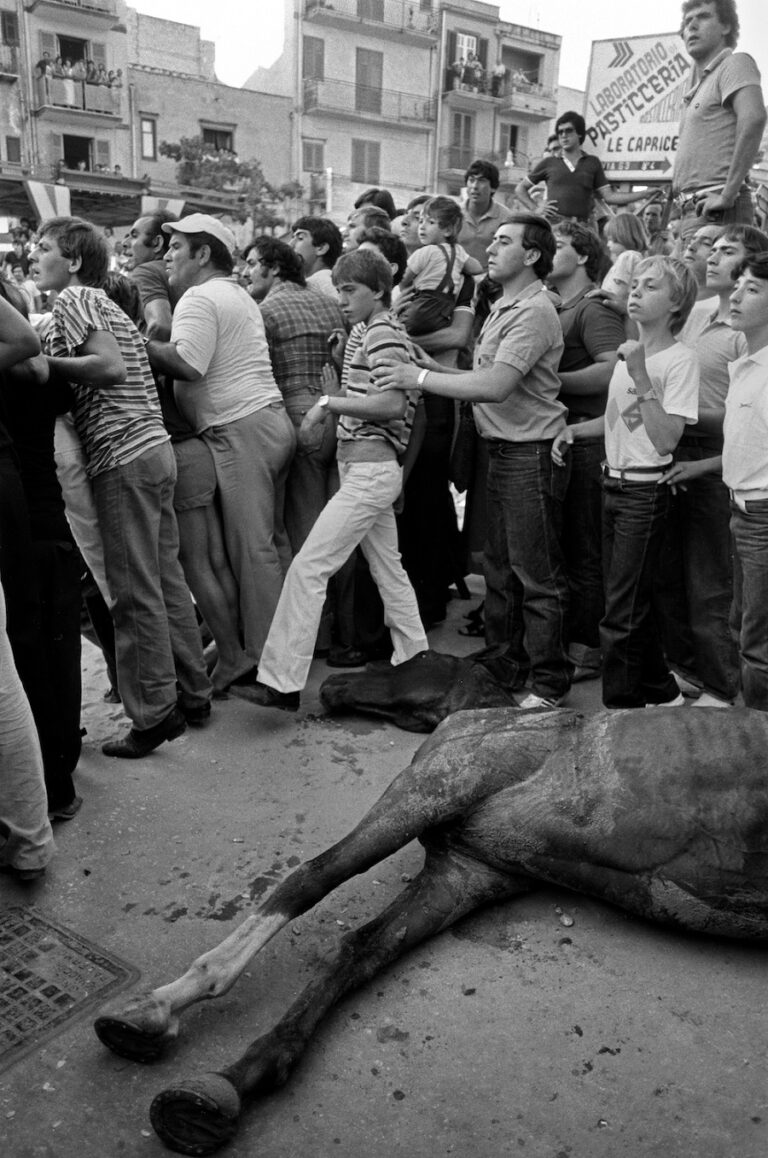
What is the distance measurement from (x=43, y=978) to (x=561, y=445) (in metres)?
3.07

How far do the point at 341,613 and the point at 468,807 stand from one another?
2525 millimetres

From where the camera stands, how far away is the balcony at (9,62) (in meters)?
30.2

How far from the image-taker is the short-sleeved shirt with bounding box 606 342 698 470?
4.02 meters

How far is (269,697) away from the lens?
4.57 m

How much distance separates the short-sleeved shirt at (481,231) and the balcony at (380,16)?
33.4 m

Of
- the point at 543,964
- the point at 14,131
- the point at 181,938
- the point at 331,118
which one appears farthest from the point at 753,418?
the point at 331,118

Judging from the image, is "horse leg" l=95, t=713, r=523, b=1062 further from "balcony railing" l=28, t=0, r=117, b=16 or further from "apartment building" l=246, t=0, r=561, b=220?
"balcony railing" l=28, t=0, r=117, b=16

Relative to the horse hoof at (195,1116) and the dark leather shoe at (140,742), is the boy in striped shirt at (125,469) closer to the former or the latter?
the dark leather shoe at (140,742)

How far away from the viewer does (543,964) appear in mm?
2811

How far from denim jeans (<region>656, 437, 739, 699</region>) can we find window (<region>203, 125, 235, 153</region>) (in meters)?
32.6

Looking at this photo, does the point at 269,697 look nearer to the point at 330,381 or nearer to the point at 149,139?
the point at 330,381

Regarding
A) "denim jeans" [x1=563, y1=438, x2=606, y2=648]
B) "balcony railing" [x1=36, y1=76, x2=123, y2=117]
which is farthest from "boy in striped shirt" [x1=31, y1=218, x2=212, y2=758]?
"balcony railing" [x1=36, y1=76, x2=123, y2=117]

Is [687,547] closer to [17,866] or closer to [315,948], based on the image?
[315,948]

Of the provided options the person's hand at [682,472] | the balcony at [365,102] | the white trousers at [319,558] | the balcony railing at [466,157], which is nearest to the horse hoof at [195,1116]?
the white trousers at [319,558]
